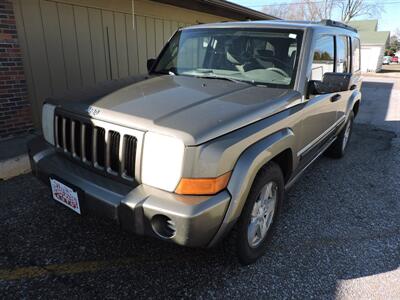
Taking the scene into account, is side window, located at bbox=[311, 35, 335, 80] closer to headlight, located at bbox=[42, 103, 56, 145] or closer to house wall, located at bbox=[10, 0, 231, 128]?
headlight, located at bbox=[42, 103, 56, 145]

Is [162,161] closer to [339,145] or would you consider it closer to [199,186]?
[199,186]

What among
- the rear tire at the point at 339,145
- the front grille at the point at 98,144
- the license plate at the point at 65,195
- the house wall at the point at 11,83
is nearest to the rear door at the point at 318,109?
the rear tire at the point at 339,145

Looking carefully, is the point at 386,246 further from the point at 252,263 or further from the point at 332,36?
the point at 332,36

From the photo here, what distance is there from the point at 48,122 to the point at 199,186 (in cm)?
151

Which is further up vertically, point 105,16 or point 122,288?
point 105,16

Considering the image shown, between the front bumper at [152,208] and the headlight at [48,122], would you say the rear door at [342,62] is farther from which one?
the headlight at [48,122]

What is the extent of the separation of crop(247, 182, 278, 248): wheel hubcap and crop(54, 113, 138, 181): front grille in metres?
0.98

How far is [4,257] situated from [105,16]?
4.85m

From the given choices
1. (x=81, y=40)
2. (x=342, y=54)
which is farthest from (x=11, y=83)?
(x=342, y=54)

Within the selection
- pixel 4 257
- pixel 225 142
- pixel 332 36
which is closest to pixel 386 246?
pixel 225 142

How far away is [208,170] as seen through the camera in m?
1.90

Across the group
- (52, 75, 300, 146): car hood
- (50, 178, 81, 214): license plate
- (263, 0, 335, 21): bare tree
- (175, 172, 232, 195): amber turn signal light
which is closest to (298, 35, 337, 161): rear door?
(52, 75, 300, 146): car hood

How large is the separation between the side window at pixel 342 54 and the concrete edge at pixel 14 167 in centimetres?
404

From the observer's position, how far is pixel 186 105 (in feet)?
7.43
